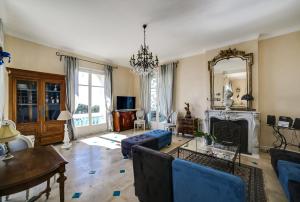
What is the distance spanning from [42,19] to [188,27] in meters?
A: 3.26

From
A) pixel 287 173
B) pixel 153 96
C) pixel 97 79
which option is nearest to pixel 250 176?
pixel 287 173

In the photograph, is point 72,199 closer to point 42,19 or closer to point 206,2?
point 42,19

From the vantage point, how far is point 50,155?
1775 mm

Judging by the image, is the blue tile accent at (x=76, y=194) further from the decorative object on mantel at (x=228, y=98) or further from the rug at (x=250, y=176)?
the decorative object on mantel at (x=228, y=98)

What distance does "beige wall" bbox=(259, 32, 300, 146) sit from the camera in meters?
3.46

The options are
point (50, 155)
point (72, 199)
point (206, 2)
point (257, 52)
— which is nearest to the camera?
point (50, 155)

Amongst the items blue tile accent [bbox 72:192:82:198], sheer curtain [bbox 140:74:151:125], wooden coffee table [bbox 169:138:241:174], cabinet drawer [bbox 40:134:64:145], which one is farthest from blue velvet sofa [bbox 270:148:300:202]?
cabinet drawer [bbox 40:134:64:145]

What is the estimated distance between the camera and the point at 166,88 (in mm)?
5785

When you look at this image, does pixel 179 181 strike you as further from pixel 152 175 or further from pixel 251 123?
pixel 251 123

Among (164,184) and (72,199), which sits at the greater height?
(164,184)

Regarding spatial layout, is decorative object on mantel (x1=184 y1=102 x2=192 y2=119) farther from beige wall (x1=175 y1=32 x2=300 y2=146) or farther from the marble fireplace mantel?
beige wall (x1=175 y1=32 x2=300 y2=146)

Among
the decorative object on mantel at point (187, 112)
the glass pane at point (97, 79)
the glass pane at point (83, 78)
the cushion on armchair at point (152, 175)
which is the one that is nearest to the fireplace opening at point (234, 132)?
the decorative object on mantel at point (187, 112)

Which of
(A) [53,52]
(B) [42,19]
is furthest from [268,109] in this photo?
(A) [53,52]

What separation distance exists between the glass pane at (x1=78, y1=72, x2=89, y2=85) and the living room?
8cm
